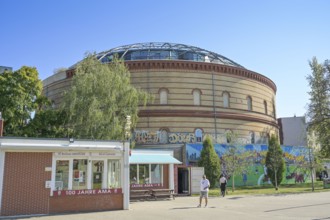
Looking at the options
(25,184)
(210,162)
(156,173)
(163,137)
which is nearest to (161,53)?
(163,137)

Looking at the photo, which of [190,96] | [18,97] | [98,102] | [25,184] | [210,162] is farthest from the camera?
[190,96]

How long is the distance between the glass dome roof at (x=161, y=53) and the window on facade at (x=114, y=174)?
83.7ft

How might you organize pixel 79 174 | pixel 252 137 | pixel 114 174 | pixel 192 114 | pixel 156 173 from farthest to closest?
pixel 252 137
pixel 192 114
pixel 156 173
pixel 114 174
pixel 79 174

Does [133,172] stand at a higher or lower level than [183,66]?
lower

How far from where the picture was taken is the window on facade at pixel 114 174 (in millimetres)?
18470

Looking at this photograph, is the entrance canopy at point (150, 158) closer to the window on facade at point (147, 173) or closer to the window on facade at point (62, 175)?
the window on facade at point (147, 173)

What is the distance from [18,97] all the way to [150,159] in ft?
39.6

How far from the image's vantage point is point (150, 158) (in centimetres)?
2612

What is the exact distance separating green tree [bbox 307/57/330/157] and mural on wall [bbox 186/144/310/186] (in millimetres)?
3309

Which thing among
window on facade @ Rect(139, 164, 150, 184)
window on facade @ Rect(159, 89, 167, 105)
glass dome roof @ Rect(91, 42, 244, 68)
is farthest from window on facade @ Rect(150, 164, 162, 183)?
glass dome roof @ Rect(91, 42, 244, 68)

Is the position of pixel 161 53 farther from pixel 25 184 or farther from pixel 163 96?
pixel 25 184

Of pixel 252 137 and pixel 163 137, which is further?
pixel 252 137

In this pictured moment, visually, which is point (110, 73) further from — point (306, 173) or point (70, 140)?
point (306, 173)

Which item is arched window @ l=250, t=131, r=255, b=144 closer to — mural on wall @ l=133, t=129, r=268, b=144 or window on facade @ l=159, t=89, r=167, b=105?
mural on wall @ l=133, t=129, r=268, b=144
